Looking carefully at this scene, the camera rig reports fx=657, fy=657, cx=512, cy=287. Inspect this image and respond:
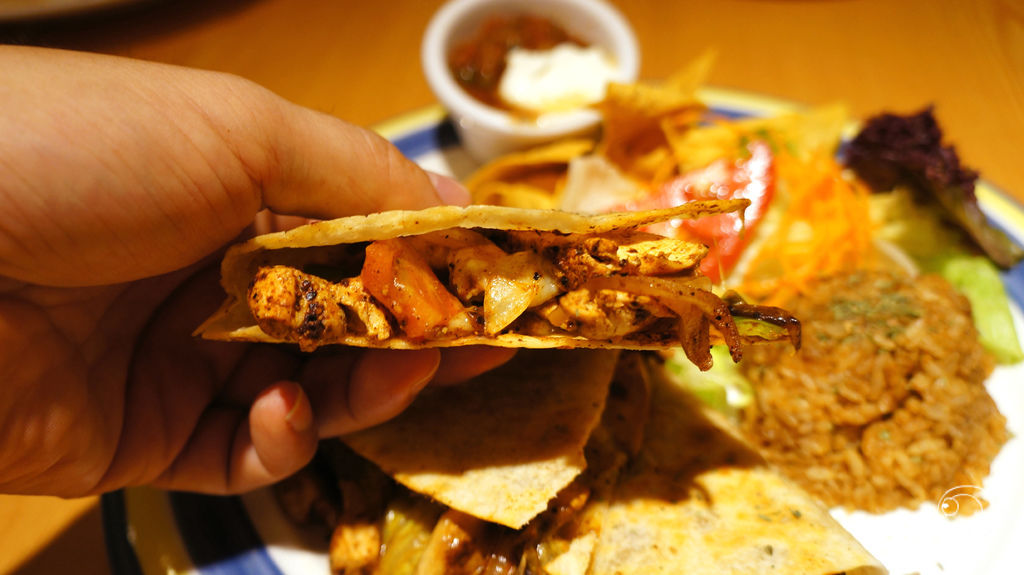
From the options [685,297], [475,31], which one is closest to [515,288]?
[685,297]

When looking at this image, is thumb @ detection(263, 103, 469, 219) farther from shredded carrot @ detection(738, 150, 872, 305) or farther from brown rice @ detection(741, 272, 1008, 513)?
shredded carrot @ detection(738, 150, 872, 305)

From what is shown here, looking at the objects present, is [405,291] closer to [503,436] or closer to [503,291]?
[503,291]

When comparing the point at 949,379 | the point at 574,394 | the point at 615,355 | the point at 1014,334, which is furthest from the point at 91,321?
the point at 1014,334

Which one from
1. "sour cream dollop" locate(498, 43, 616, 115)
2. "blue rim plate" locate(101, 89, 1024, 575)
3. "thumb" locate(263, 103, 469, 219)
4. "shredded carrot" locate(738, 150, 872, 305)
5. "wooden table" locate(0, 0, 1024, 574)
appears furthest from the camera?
"wooden table" locate(0, 0, 1024, 574)

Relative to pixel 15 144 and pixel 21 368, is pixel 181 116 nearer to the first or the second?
pixel 15 144

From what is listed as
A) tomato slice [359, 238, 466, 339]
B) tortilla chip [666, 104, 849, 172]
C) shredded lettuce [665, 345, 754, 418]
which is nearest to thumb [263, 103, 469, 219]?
tomato slice [359, 238, 466, 339]

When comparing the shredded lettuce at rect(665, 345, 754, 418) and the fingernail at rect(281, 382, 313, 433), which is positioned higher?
the fingernail at rect(281, 382, 313, 433)

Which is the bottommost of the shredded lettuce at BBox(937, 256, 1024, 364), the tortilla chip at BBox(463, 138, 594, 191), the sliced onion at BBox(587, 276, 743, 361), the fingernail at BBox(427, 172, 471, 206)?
the shredded lettuce at BBox(937, 256, 1024, 364)
